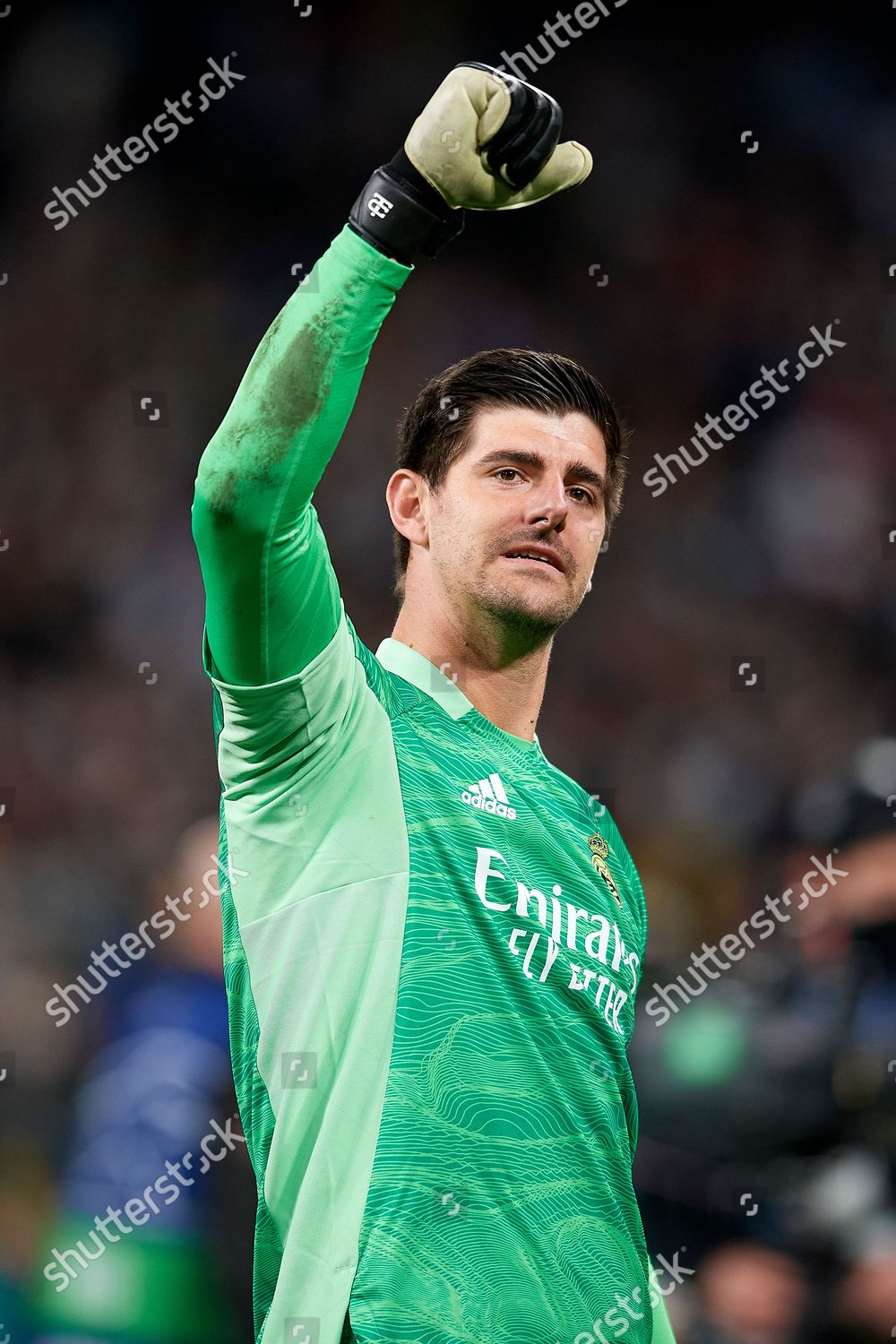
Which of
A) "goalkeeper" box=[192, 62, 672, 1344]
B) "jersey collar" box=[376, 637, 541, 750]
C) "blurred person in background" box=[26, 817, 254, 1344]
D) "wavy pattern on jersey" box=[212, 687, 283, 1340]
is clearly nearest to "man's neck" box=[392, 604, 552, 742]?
"jersey collar" box=[376, 637, 541, 750]

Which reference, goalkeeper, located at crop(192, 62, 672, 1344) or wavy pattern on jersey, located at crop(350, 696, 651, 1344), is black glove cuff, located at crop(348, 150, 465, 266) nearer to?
goalkeeper, located at crop(192, 62, 672, 1344)

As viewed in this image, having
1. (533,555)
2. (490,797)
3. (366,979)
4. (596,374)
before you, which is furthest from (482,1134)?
(596,374)

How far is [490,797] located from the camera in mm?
2217

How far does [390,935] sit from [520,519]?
0.84 meters

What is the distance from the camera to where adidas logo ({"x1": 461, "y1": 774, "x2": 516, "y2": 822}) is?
2.17m

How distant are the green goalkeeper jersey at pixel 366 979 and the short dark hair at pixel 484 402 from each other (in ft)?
1.95

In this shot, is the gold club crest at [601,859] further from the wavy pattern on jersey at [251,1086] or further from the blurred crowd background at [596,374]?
the blurred crowd background at [596,374]

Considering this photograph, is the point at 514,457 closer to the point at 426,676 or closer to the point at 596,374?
the point at 426,676

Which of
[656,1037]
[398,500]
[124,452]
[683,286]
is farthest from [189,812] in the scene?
[683,286]

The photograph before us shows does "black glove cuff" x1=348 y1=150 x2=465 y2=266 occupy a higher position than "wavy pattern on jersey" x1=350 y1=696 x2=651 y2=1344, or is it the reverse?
"black glove cuff" x1=348 y1=150 x2=465 y2=266

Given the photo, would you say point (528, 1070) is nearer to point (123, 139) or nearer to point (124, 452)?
point (124, 452)

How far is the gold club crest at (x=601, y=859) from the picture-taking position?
246cm

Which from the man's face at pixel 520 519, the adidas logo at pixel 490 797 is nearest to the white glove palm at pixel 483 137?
the man's face at pixel 520 519

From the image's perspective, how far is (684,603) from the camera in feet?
17.7
